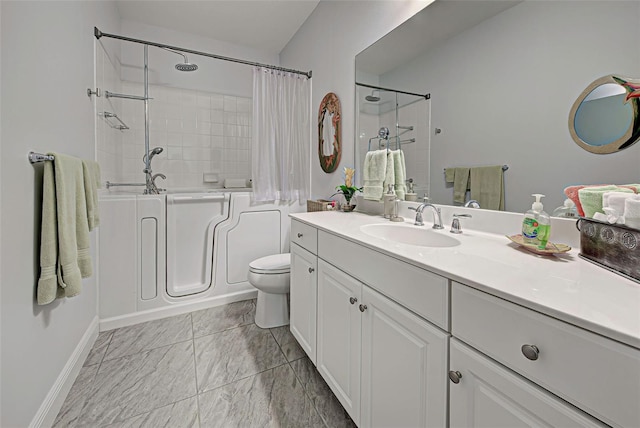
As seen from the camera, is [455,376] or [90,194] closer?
[455,376]

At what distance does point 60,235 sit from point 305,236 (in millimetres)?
1034

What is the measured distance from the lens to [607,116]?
2.75 ft

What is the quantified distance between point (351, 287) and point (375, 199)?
2.36ft

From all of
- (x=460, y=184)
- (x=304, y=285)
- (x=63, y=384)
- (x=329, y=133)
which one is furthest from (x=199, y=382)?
(x=329, y=133)

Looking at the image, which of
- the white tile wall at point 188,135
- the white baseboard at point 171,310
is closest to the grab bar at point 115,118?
the white tile wall at point 188,135

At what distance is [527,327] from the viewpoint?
21.1 inches

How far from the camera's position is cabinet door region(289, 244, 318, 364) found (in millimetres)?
1414

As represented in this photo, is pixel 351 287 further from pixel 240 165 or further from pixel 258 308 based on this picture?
pixel 240 165

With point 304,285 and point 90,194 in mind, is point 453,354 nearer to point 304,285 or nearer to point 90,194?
point 304,285

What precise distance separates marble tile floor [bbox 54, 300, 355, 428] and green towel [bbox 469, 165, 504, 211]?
3.63ft

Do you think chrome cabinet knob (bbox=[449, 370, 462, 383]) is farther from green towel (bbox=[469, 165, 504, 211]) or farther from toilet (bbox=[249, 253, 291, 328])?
toilet (bbox=[249, 253, 291, 328])

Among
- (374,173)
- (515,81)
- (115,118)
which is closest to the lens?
(515,81)

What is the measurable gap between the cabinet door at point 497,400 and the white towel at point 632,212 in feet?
1.42

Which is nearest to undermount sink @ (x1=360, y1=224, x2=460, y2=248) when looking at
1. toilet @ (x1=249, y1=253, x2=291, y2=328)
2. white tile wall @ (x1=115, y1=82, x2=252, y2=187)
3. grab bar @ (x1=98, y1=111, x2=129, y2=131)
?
toilet @ (x1=249, y1=253, x2=291, y2=328)
